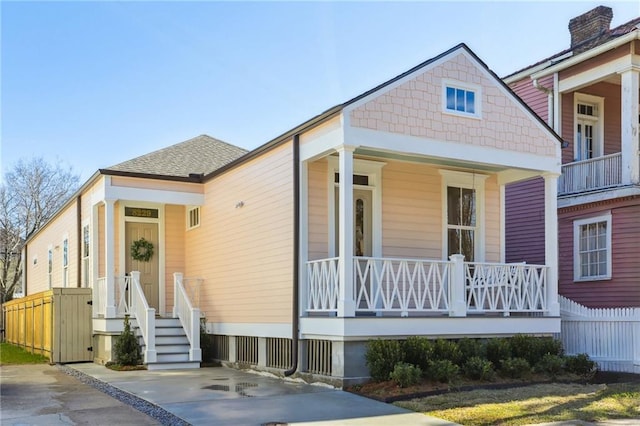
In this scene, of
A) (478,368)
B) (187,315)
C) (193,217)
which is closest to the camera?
(478,368)

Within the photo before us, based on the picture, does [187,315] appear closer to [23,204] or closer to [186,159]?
[186,159]

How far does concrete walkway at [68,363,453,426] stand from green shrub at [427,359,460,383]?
1237 mm

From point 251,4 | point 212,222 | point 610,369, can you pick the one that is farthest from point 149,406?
point 610,369

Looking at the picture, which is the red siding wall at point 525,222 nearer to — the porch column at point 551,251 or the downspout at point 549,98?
the downspout at point 549,98

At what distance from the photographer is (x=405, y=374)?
32.0 ft

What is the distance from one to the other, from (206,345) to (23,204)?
27416 millimetres

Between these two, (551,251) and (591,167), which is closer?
(551,251)

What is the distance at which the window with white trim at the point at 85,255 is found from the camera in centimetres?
1742

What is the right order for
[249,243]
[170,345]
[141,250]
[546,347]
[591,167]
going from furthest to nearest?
[591,167], [141,250], [170,345], [249,243], [546,347]

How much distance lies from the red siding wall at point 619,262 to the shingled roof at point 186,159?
29.5 feet

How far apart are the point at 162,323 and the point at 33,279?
15.0 meters

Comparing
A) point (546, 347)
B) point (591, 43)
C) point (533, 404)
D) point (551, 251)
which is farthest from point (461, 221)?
point (591, 43)

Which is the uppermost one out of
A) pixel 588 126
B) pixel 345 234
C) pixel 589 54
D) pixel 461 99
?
pixel 589 54

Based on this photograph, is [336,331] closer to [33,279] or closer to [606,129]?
[606,129]
